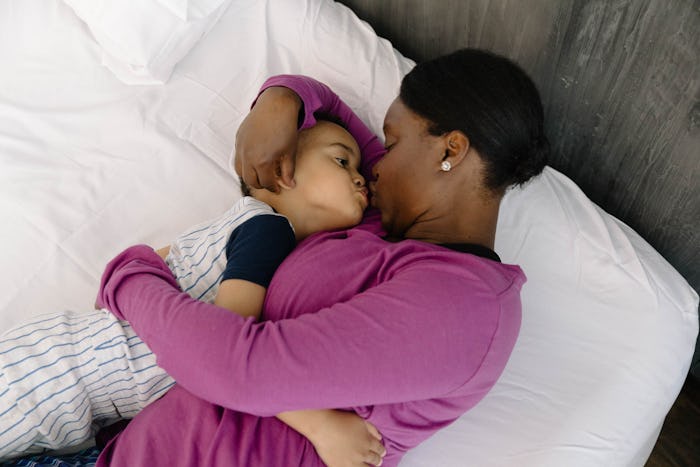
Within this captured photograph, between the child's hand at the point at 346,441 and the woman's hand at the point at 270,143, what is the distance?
0.46m

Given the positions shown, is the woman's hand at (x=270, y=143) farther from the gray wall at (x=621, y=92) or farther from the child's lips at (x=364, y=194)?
the gray wall at (x=621, y=92)

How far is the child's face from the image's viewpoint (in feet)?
3.57

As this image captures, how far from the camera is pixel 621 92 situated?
1121mm

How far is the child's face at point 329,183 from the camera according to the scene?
3.57 ft

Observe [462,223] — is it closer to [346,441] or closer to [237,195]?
[346,441]

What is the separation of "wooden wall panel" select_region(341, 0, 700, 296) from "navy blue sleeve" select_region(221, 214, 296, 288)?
68 centimetres

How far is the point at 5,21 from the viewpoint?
1.55 metres

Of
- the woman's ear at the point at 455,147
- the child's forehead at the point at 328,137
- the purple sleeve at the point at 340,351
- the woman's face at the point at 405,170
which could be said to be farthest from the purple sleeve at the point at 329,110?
the purple sleeve at the point at 340,351

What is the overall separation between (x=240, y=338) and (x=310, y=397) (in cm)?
12

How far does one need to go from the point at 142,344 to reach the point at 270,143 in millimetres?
440

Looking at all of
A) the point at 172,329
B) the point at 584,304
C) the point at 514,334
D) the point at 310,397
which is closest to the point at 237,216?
the point at 172,329

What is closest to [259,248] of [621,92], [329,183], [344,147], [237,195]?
[329,183]

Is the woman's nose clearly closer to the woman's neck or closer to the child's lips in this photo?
the child's lips

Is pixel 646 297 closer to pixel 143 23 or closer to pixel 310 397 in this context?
pixel 310 397
